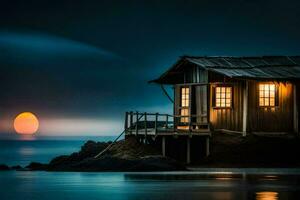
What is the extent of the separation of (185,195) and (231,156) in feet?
52.8

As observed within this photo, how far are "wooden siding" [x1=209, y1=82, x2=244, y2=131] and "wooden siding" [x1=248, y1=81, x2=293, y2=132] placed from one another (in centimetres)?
62

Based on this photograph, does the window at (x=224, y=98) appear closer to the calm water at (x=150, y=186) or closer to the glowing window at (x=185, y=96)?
the glowing window at (x=185, y=96)

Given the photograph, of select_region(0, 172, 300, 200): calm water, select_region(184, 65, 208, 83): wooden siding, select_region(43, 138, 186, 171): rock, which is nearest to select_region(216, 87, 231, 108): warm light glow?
select_region(184, 65, 208, 83): wooden siding

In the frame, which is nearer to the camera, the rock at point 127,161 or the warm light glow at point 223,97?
the rock at point 127,161

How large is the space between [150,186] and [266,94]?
50.4 feet

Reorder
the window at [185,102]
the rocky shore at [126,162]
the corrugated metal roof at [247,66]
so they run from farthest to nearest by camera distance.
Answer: the window at [185,102] < the corrugated metal roof at [247,66] < the rocky shore at [126,162]

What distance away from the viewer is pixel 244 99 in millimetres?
46938

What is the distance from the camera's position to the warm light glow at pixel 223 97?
47.9 m

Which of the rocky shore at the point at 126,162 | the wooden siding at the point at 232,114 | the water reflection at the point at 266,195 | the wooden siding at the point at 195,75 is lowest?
the water reflection at the point at 266,195

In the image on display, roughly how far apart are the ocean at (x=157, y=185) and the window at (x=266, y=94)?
502 cm

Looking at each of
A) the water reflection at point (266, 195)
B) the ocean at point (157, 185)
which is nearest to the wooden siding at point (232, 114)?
the ocean at point (157, 185)

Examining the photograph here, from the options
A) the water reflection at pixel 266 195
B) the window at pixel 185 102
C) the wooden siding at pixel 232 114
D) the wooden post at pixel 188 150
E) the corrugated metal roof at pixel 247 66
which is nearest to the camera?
the water reflection at pixel 266 195

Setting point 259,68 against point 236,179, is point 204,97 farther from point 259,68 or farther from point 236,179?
point 236,179

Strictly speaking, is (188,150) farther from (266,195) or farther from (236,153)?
(266,195)
